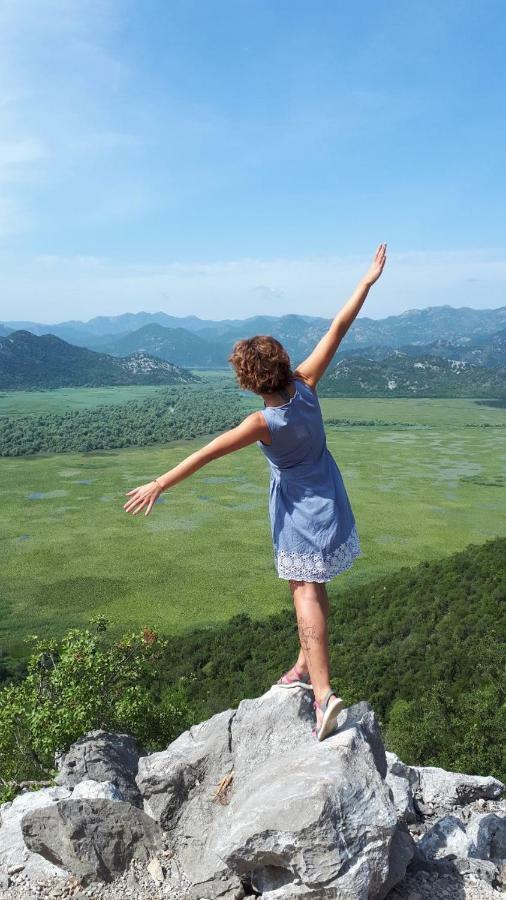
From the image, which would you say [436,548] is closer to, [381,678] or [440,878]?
[381,678]

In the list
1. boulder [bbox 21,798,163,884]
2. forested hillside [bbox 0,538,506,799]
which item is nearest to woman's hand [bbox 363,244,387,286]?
boulder [bbox 21,798,163,884]

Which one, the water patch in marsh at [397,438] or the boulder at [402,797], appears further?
the water patch in marsh at [397,438]

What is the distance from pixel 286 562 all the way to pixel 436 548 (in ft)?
187

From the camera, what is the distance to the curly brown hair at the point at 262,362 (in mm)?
5570

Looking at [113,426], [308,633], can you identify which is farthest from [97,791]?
[113,426]

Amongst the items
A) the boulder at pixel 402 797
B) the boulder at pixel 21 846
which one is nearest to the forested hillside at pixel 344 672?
the boulder at pixel 21 846

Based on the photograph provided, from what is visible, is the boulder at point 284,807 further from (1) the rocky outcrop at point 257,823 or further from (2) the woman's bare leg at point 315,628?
(2) the woman's bare leg at point 315,628

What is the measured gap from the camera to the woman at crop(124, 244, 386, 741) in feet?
18.5

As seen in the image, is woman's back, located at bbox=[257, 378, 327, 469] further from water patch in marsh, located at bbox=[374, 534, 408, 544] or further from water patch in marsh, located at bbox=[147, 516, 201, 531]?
water patch in marsh, located at bbox=[147, 516, 201, 531]

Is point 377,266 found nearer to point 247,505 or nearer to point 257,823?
point 257,823

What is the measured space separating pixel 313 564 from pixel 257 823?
7.63 ft

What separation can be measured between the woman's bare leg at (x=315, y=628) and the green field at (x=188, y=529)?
38236 millimetres

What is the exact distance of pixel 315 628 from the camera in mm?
6105

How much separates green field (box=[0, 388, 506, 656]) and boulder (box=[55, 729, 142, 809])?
31936 mm
